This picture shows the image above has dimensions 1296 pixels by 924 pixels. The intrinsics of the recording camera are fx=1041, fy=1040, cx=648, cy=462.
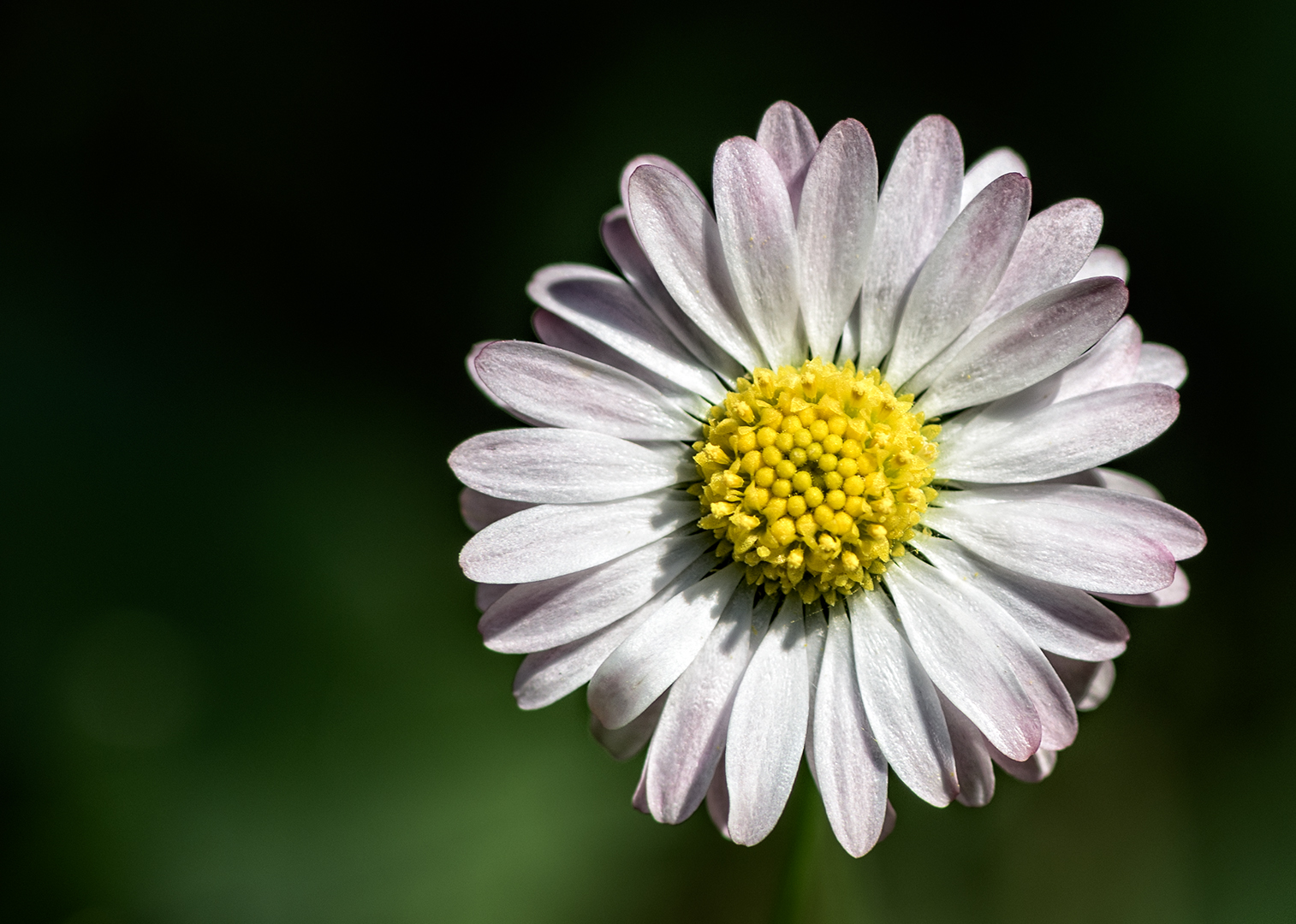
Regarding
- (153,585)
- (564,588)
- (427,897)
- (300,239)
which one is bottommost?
(427,897)

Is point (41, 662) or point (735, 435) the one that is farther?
point (41, 662)

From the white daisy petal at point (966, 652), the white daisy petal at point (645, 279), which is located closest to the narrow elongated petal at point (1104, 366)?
the white daisy petal at point (966, 652)

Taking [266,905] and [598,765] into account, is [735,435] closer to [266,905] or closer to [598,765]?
[598,765]

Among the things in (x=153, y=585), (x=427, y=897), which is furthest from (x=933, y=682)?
(x=153, y=585)

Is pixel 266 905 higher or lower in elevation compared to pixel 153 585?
lower

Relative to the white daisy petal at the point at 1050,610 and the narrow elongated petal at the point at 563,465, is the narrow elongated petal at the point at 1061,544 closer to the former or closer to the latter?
the white daisy petal at the point at 1050,610

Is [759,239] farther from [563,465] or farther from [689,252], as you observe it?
[563,465]

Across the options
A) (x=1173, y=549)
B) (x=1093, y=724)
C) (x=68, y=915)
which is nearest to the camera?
(x=1173, y=549)

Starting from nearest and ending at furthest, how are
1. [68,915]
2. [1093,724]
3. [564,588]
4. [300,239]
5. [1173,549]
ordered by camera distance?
[1173,549] < [564,588] < [68,915] < [1093,724] < [300,239]

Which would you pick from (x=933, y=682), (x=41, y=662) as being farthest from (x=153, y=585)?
(x=933, y=682)
